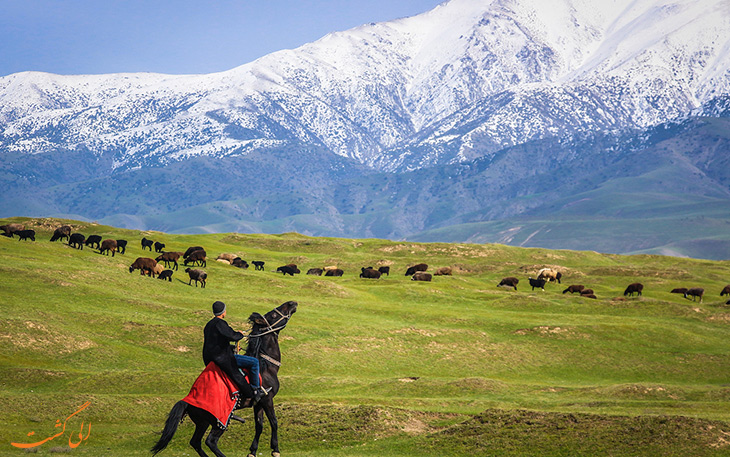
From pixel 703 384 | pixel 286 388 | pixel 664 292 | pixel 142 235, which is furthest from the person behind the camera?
pixel 142 235

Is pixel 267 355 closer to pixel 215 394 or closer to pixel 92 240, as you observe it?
pixel 215 394

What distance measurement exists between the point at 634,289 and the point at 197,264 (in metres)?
53.3

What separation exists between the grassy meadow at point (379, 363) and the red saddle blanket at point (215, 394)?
5.31 meters

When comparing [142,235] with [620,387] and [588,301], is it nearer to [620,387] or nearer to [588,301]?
[588,301]

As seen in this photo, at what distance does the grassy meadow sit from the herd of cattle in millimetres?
1684

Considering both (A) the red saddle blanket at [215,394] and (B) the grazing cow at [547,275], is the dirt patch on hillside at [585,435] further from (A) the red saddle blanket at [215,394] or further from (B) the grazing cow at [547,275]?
(B) the grazing cow at [547,275]

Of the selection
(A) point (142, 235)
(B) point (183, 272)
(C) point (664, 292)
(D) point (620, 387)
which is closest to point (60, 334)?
(B) point (183, 272)

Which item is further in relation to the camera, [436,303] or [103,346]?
[436,303]

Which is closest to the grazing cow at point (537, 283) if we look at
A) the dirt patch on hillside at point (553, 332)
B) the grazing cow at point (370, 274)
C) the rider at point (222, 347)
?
the grazing cow at point (370, 274)

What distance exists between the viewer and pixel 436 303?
228 feet

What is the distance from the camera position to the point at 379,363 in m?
47.9

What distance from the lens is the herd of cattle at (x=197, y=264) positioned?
217 feet

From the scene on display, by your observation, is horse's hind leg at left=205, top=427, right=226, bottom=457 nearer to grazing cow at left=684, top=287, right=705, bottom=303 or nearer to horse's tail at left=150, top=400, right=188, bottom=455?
horse's tail at left=150, top=400, right=188, bottom=455

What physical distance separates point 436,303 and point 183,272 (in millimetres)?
26626
